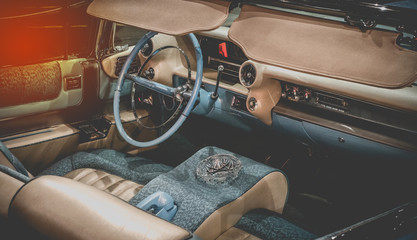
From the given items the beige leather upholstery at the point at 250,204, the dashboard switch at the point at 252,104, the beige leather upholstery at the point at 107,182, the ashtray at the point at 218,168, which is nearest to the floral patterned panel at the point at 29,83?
the beige leather upholstery at the point at 107,182

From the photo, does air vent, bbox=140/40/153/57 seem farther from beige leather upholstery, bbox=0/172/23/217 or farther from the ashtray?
beige leather upholstery, bbox=0/172/23/217

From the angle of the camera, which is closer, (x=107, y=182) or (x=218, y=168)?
(x=218, y=168)

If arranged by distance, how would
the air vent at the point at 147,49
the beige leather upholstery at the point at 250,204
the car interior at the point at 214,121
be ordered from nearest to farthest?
the car interior at the point at 214,121, the beige leather upholstery at the point at 250,204, the air vent at the point at 147,49

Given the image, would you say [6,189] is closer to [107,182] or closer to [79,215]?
[79,215]

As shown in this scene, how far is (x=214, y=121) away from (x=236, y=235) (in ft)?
5.17

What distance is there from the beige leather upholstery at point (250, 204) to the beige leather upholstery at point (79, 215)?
1.96 feet

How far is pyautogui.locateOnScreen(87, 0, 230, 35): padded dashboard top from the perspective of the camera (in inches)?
52.0

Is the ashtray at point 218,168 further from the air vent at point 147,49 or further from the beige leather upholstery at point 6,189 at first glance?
the air vent at point 147,49

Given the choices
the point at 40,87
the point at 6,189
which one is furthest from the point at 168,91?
the point at 6,189

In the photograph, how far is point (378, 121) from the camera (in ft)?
6.74

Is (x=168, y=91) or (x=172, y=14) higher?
(x=172, y=14)

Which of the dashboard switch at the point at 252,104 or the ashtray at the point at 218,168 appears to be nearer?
the ashtray at the point at 218,168

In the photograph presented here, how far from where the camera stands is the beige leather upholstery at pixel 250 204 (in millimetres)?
1584

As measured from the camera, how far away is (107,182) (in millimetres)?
2182
